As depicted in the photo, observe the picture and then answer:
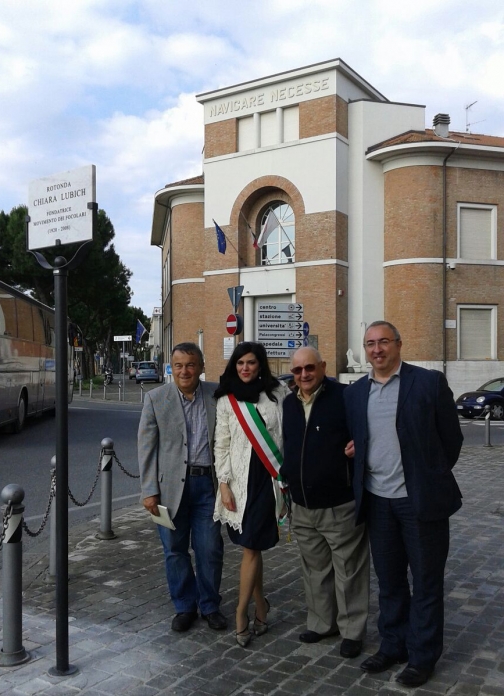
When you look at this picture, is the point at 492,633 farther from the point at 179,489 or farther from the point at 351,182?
the point at 351,182

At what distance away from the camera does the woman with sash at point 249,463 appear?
4.28 m

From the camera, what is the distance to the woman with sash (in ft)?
14.0

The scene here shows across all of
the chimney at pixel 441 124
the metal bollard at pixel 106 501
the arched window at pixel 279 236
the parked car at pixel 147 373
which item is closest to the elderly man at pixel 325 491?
the metal bollard at pixel 106 501

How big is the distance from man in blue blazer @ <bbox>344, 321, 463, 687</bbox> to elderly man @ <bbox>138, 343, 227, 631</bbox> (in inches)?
42.8

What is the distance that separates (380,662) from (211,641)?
1.08m

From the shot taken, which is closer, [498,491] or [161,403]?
[161,403]

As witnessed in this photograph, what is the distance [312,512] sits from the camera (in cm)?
418

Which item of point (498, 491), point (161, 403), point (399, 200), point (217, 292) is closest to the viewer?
point (161, 403)

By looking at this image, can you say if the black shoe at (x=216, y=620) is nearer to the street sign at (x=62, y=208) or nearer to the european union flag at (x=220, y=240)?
the street sign at (x=62, y=208)

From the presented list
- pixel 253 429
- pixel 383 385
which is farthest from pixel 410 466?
pixel 253 429

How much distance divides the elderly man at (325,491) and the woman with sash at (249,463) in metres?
0.13

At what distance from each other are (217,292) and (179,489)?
2765cm

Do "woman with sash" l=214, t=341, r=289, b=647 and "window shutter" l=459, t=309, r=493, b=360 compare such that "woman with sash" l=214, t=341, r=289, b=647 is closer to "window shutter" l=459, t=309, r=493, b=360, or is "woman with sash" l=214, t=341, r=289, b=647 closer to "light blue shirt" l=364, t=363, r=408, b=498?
"light blue shirt" l=364, t=363, r=408, b=498

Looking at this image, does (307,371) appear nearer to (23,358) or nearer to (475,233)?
(23,358)
